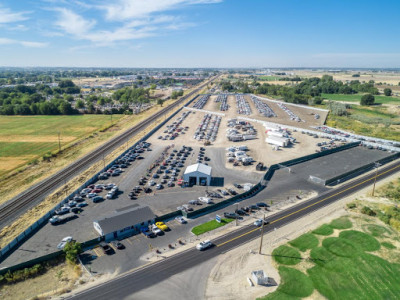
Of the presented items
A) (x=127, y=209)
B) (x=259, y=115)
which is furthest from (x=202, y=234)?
(x=259, y=115)

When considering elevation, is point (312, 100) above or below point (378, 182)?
above

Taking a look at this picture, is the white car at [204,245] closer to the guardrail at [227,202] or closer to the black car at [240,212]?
the guardrail at [227,202]

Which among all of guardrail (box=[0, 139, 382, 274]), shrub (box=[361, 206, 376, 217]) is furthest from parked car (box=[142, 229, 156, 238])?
shrub (box=[361, 206, 376, 217])

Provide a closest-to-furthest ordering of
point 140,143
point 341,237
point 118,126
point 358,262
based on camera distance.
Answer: point 358,262 < point 341,237 < point 140,143 < point 118,126

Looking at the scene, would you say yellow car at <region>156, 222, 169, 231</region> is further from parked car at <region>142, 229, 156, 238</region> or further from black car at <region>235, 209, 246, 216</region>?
black car at <region>235, 209, 246, 216</region>

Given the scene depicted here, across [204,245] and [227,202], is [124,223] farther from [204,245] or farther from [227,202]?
[227,202]

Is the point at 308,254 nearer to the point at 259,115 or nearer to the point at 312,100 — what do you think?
the point at 259,115
